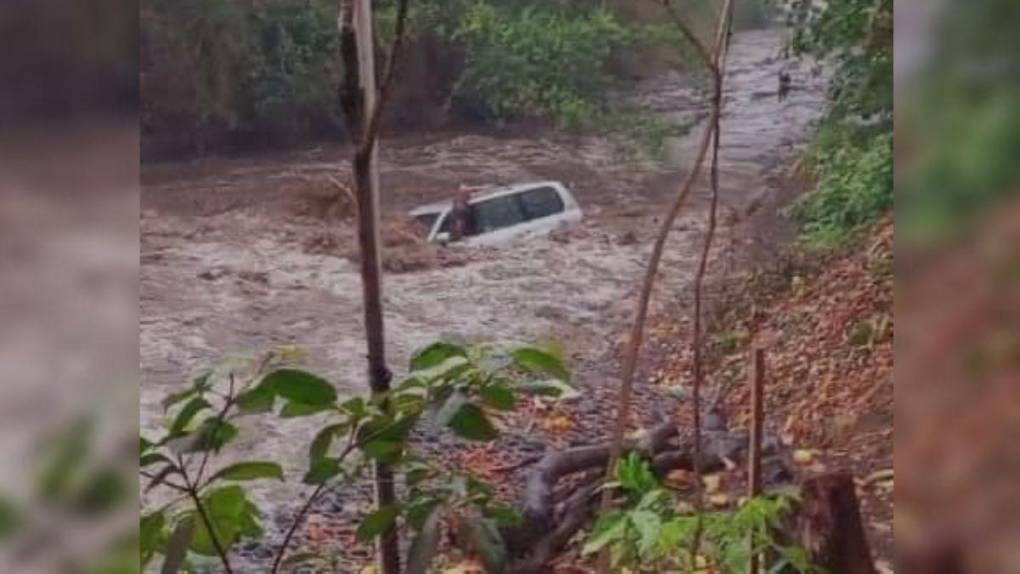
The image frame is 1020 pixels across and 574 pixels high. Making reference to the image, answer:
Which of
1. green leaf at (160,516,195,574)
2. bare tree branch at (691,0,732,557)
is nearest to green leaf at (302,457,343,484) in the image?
green leaf at (160,516,195,574)

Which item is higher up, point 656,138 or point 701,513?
point 656,138

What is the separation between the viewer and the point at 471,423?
112 cm

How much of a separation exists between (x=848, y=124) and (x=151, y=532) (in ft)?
2.18

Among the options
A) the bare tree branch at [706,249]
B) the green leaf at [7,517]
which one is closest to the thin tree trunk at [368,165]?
the bare tree branch at [706,249]

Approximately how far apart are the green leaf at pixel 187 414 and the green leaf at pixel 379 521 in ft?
0.56

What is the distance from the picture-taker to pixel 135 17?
79cm

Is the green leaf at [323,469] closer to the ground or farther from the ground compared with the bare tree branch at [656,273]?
closer to the ground

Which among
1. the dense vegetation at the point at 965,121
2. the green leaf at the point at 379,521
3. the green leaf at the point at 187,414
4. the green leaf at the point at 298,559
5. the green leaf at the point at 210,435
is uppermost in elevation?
the dense vegetation at the point at 965,121

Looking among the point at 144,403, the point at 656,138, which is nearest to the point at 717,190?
the point at 656,138

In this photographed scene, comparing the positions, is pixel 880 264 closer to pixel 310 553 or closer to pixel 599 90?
pixel 599 90

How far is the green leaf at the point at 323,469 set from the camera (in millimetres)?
1110

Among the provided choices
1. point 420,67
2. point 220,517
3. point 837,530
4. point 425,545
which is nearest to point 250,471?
point 220,517

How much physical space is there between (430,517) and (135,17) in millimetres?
506

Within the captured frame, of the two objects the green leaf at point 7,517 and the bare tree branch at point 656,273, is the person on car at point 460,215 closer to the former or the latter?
the bare tree branch at point 656,273
